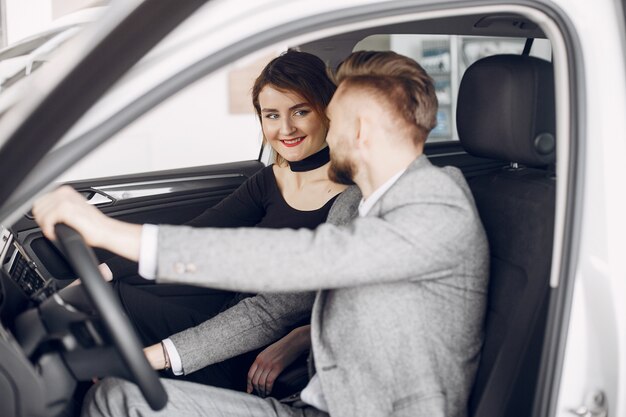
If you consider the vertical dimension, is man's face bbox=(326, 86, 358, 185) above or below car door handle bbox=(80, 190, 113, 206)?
above

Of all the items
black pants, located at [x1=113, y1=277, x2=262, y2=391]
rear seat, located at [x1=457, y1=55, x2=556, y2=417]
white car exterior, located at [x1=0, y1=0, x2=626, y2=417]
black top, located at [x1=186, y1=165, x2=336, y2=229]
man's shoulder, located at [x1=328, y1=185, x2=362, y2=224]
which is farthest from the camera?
black top, located at [x1=186, y1=165, x2=336, y2=229]

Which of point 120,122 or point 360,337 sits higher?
point 120,122

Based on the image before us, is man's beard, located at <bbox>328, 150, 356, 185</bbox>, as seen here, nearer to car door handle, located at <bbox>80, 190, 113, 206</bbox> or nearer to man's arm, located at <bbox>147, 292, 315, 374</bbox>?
man's arm, located at <bbox>147, 292, 315, 374</bbox>

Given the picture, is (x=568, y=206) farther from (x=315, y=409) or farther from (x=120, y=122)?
(x=120, y=122)

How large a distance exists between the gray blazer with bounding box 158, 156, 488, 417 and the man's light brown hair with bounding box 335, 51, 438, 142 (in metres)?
0.10

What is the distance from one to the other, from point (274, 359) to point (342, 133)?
0.65 m

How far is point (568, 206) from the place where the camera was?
1453 mm

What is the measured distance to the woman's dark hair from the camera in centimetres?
230

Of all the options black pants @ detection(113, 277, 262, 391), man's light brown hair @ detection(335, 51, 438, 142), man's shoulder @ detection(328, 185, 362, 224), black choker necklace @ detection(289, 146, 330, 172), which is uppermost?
man's light brown hair @ detection(335, 51, 438, 142)

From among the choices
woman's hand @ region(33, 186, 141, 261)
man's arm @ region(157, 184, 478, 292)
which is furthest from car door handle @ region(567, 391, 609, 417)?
woman's hand @ region(33, 186, 141, 261)

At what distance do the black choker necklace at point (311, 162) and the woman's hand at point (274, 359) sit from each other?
51 centimetres

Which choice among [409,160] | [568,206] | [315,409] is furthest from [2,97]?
[568,206]

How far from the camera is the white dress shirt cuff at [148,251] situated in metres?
1.37

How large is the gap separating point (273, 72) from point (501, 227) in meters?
0.91
